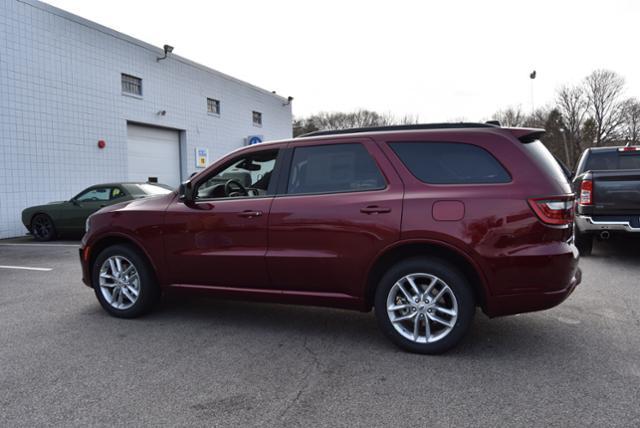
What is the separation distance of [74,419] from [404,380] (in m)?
2.04

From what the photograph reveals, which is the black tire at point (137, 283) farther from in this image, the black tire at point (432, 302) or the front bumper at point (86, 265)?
the black tire at point (432, 302)

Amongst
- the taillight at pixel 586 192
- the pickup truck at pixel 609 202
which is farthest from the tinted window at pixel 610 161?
the taillight at pixel 586 192

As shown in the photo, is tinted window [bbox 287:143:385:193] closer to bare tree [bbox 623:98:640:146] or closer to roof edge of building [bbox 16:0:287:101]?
roof edge of building [bbox 16:0:287:101]

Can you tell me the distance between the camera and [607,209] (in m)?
6.65

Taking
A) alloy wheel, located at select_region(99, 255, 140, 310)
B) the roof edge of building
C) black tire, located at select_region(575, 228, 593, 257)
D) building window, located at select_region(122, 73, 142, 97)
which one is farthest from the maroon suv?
building window, located at select_region(122, 73, 142, 97)

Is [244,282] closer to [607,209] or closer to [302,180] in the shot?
[302,180]

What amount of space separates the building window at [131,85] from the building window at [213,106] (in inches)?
164

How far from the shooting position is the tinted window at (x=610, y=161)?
7789 mm

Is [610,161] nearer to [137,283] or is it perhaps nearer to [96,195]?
[137,283]

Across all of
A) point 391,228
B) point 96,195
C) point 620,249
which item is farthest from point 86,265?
point 620,249

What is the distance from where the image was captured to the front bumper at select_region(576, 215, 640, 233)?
652cm

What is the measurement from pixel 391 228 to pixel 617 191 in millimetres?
4839

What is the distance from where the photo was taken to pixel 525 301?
11.0ft

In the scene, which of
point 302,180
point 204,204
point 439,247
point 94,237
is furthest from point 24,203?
point 439,247
